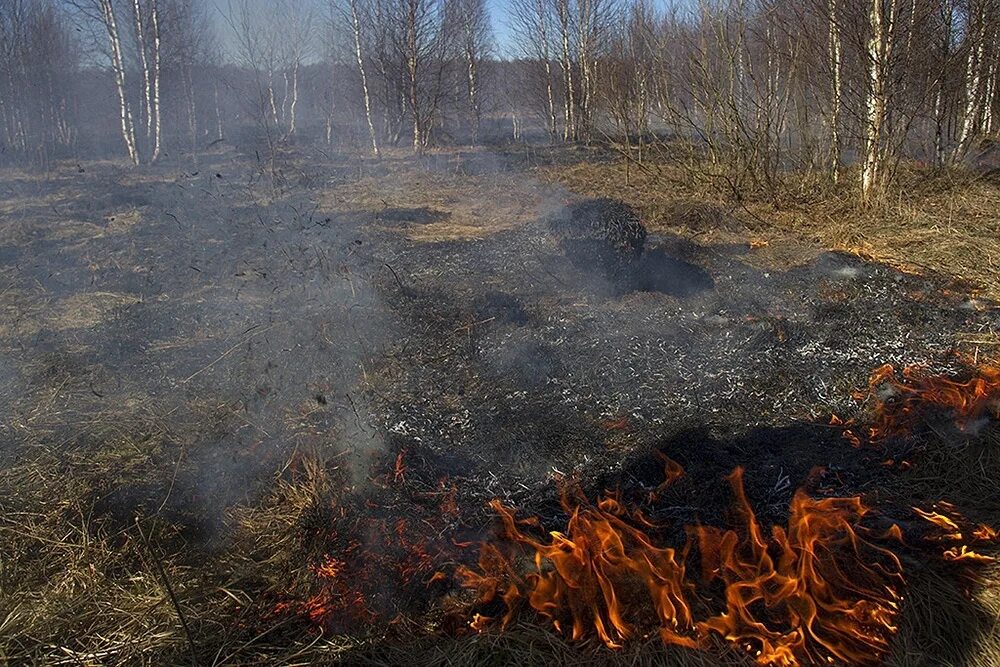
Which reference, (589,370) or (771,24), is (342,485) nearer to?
(589,370)

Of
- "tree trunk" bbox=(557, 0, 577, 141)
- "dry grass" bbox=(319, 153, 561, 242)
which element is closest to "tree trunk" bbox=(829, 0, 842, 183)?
"dry grass" bbox=(319, 153, 561, 242)

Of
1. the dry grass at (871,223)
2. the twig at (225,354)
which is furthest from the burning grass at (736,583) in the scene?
the dry grass at (871,223)

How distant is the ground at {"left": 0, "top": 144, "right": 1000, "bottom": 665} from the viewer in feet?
7.45

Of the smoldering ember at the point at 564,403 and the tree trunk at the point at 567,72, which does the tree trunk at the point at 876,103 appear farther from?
the tree trunk at the point at 567,72

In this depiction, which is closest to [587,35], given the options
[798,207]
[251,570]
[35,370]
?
[798,207]

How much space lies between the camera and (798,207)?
8.20 m

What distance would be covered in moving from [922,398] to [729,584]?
212 centimetres

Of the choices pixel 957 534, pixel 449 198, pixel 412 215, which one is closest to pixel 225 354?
pixel 957 534

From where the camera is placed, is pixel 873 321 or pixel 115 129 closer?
pixel 873 321

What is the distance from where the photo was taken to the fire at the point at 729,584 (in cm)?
204

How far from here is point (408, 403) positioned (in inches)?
150

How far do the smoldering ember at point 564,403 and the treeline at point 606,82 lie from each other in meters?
0.10

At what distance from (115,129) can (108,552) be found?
29263 mm

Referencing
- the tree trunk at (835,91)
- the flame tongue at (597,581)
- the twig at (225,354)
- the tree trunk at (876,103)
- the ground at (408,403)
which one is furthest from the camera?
the tree trunk at (835,91)
